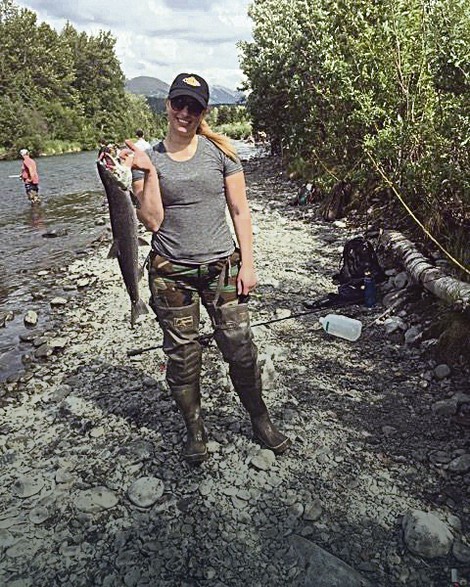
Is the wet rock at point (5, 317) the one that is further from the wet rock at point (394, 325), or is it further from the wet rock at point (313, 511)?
the wet rock at point (313, 511)

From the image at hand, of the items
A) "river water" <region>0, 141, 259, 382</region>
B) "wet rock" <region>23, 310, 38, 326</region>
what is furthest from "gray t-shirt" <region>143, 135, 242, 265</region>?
"wet rock" <region>23, 310, 38, 326</region>

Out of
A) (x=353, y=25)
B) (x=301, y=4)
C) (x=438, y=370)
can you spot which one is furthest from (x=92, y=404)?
(x=301, y=4)

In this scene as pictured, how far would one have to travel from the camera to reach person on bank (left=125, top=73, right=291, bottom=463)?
10.9 feet

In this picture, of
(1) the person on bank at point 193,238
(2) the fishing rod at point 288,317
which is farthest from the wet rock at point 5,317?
(1) the person on bank at point 193,238

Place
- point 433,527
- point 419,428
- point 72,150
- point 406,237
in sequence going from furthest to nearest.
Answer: point 72,150 → point 406,237 → point 419,428 → point 433,527

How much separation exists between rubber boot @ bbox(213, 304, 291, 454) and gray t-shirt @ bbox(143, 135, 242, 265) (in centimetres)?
47

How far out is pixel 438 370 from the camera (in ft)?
16.3

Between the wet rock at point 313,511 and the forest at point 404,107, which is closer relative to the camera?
the wet rock at point 313,511

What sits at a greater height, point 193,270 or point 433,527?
point 193,270

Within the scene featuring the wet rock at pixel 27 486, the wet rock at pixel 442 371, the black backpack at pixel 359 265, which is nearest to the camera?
the wet rock at pixel 27 486

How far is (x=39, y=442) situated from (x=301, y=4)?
18.6 metres

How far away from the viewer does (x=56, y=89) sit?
79875 mm

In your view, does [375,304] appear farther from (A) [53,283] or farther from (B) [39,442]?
(A) [53,283]

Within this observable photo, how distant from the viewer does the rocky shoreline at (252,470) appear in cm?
304
